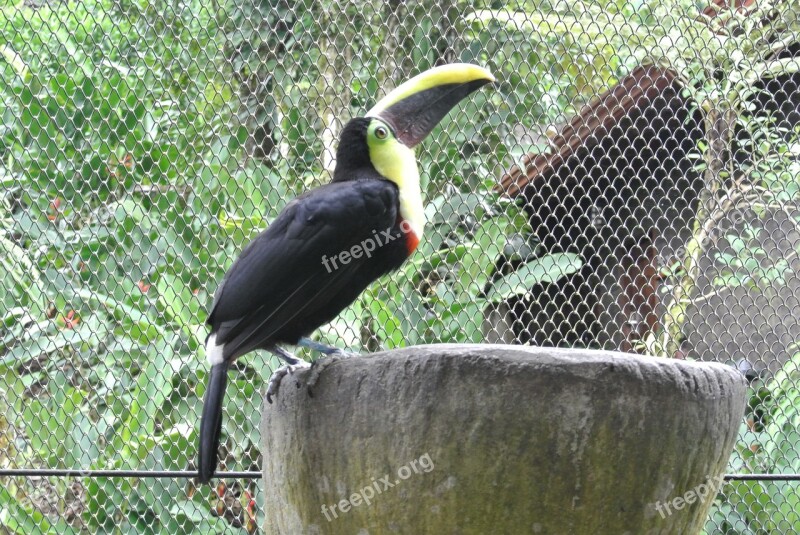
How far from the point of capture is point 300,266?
1306 mm

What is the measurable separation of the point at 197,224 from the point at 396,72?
580 millimetres

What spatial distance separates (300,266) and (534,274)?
1.09 meters

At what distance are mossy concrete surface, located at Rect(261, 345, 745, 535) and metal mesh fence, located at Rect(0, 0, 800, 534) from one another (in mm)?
859

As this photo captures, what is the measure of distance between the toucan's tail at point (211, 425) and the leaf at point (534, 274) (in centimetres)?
107

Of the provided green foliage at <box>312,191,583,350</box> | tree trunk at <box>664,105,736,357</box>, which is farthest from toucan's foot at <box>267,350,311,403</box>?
tree trunk at <box>664,105,736,357</box>

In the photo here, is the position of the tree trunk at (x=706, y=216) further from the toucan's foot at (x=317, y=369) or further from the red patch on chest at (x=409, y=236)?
the toucan's foot at (x=317, y=369)

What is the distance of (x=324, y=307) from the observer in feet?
4.50

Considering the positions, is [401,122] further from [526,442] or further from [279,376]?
[526,442]

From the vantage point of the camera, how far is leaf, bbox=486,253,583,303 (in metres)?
2.26

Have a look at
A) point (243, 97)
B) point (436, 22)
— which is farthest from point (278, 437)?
point (436, 22)

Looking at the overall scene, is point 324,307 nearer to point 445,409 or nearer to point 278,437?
point 278,437

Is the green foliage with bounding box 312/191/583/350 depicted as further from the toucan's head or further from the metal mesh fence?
the toucan's head

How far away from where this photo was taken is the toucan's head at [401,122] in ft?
4.81

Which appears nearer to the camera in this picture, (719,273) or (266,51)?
(266,51)
